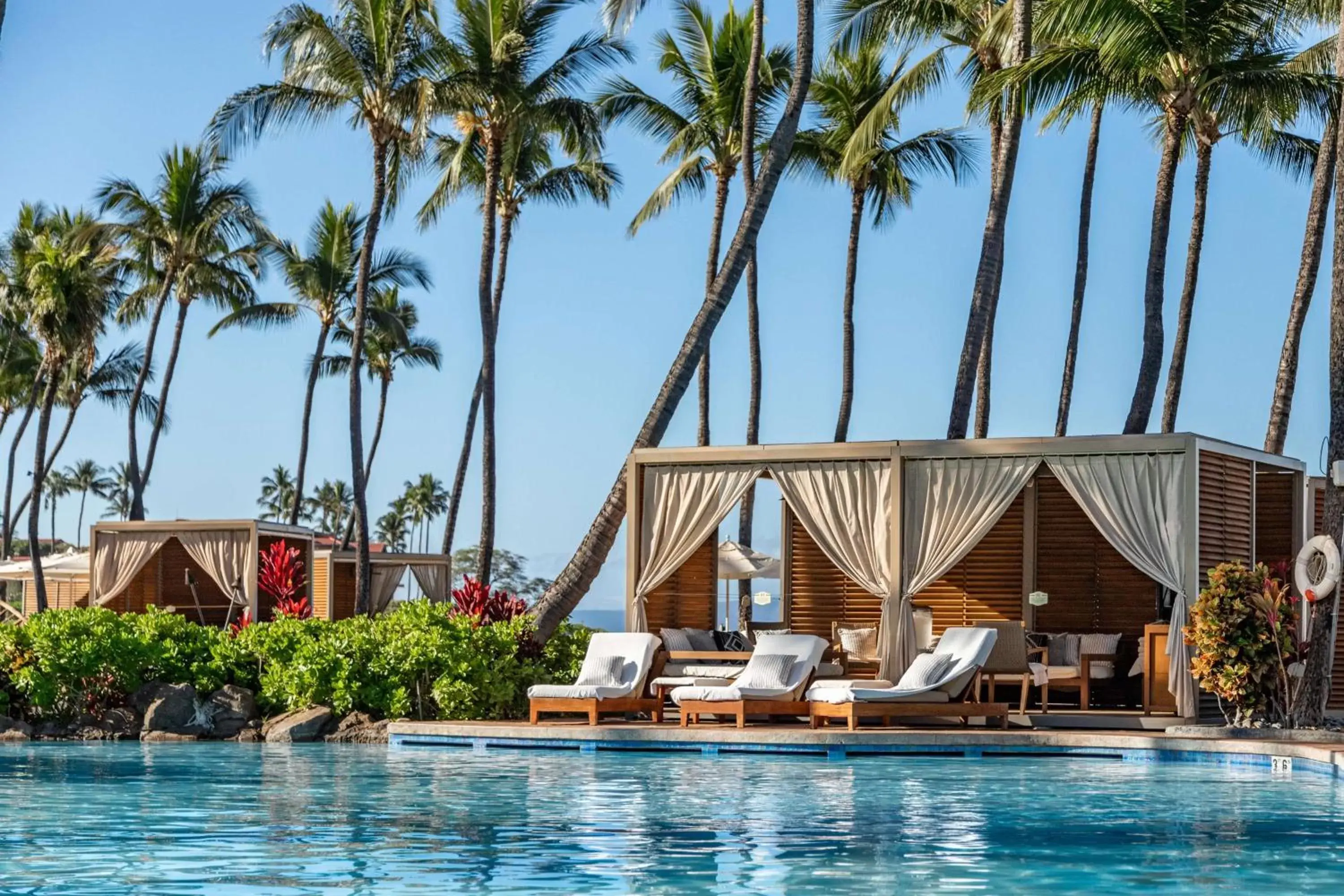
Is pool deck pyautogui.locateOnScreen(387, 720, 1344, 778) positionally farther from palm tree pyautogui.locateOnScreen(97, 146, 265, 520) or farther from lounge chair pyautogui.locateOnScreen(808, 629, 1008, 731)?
palm tree pyautogui.locateOnScreen(97, 146, 265, 520)

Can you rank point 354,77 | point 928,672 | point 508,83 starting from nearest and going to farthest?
point 928,672, point 354,77, point 508,83

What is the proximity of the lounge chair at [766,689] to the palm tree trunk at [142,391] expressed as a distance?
19.0 metres

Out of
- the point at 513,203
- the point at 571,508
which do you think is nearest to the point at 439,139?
the point at 513,203

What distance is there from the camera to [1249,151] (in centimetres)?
2342

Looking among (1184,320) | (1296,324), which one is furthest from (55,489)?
(1296,324)

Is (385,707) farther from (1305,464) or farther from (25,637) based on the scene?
(1305,464)

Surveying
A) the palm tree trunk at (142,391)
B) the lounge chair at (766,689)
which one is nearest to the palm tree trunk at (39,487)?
the palm tree trunk at (142,391)

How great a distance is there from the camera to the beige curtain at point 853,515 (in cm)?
1532

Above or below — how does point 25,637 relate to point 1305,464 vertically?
below

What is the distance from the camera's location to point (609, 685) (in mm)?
14594

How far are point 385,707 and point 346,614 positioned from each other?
51.5 feet

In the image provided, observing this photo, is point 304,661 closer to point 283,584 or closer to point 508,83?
point 283,584

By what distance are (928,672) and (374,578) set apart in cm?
1962

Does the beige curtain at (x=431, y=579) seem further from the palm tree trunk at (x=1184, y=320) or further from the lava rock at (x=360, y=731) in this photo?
the lava rock at (x=360, y=731)
